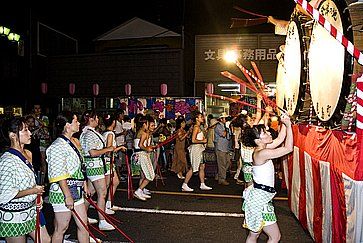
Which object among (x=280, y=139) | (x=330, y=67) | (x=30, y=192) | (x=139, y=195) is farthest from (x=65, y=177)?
(x=139, y=195)

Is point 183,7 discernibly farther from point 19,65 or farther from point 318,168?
point 318,168

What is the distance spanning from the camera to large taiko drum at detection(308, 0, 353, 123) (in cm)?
391

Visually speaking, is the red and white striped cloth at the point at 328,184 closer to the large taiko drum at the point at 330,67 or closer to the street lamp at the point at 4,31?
the large taiko drum at the point at 330,67

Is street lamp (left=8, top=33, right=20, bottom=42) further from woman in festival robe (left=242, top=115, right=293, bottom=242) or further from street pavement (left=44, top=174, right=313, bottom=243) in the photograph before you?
woman in festival robe (left=242, top=115, right=293, bottom=242)

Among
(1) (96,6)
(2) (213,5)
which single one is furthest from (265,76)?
(1) (96,6)

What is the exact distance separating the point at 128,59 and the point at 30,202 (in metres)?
13.3

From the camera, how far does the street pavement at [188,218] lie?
5.96 metres

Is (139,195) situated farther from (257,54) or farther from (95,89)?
(257,54)

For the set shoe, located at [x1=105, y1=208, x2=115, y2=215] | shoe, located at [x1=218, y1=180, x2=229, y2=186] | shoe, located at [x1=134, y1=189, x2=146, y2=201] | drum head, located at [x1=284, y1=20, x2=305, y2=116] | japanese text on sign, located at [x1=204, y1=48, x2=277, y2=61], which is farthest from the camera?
japanese text on sign, located at [x1=204, y1=48, x2=277, y2=61]

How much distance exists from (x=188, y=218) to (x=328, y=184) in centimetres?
313

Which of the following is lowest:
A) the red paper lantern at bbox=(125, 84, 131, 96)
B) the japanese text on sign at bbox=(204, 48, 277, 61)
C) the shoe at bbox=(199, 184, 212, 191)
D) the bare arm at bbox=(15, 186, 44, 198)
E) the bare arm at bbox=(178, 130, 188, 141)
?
the shoe at bbox=(199, 184, 212, 191)

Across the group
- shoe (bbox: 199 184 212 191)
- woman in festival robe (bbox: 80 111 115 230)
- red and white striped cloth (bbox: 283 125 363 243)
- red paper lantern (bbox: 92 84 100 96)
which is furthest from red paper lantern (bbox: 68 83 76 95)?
red and white striped cloth (bbox: 283 125 363 243)

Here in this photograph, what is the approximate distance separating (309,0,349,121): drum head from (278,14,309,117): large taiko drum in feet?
1.93

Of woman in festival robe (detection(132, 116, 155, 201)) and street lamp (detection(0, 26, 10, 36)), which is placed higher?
street lamp (detection(0, 26, 10, 36))
